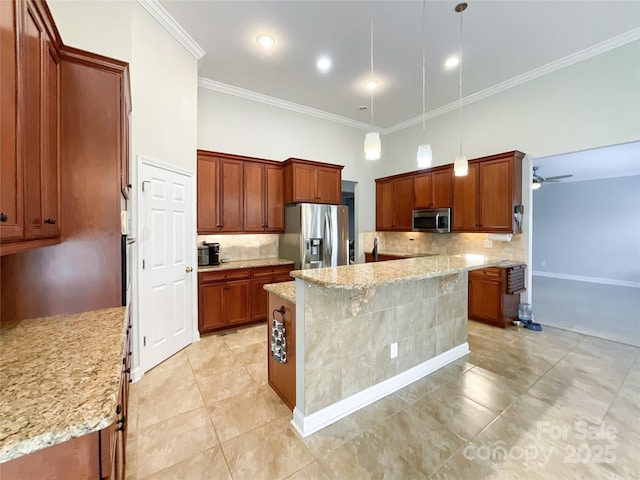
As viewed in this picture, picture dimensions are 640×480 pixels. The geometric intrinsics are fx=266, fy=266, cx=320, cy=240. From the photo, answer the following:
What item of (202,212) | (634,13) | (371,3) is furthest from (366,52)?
(202,212)

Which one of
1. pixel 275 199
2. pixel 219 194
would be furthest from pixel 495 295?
pixel 219 194

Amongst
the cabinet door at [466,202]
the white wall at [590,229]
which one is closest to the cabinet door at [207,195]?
the cabinet door at [466,202]

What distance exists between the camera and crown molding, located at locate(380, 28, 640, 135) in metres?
3.19

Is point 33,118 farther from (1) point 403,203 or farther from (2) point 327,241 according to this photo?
(1) point 403,203

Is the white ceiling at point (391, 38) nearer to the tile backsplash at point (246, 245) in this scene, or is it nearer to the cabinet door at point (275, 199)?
the cabinet door at point (275, 199)

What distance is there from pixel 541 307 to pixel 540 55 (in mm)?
4102

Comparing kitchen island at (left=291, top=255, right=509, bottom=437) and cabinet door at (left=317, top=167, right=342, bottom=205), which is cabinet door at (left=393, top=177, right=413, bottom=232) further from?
kitchen island at (left=291, top=255, right=509, bottom=437)

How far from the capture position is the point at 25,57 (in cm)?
111

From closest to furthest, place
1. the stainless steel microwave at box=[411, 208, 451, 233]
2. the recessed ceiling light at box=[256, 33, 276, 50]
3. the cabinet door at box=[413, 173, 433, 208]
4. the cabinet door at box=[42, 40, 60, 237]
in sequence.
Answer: the cabinet door at box=[42, 40, 60, 237]
the recessed ceiling light at box=[256, 33, 276, 50]
the stainless steel microwave at box=[411, 208, 451, 233]
the cabinet door at box=[413, 173, 433, 208]

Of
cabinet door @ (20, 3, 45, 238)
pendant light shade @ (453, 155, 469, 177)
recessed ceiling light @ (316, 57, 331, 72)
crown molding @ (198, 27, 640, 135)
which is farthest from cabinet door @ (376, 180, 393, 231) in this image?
cabinet door @ (20, 3, 45, 238)

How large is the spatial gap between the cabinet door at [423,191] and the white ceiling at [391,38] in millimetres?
1461

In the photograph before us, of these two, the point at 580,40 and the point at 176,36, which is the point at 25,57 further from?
the point at 580,40

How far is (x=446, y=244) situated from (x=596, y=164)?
431 centimetres

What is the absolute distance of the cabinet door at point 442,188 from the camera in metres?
4.66
